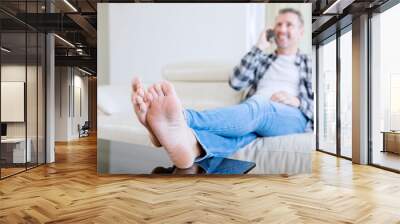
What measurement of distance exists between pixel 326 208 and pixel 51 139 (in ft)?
18.4

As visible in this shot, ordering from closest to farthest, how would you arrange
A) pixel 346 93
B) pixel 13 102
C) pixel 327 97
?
pixel 13 102, pixel 346 93, pixel 327 97

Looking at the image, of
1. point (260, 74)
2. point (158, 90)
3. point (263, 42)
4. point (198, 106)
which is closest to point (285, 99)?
point (260, 74)

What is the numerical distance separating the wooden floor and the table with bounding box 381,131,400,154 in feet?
1.73

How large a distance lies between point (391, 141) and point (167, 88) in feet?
13.1

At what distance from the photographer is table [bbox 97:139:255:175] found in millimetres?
5902

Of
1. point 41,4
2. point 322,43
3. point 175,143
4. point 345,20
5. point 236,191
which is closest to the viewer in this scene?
point 236,191

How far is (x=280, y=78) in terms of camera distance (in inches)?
237

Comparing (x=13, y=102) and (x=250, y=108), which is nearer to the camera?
(x=250, y=108)

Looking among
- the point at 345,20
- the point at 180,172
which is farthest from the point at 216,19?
the point at 345,20

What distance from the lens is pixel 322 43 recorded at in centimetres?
997

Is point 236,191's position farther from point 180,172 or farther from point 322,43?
point 322,43

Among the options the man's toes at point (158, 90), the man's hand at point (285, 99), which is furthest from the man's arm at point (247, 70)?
the man's toes at point (158, 90)

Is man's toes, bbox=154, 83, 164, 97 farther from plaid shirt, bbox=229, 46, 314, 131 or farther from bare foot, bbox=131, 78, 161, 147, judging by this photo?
plaid shirt, bbox=229, 46, 314, 131

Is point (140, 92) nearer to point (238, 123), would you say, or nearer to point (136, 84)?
point (136, 84)
